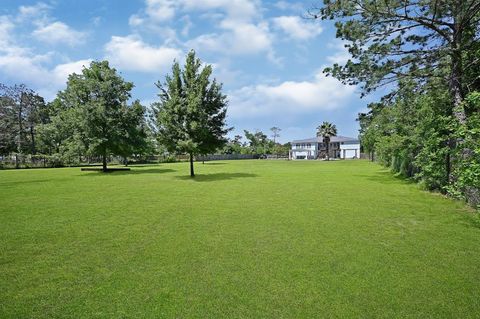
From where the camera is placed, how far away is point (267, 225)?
784cm

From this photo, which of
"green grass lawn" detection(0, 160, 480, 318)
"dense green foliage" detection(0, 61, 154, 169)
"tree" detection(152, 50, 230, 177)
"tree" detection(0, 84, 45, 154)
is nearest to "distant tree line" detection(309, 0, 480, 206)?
"green grass lawn" detection(0, 160, 480, 318)

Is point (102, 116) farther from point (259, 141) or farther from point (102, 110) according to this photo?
point (259, 141)

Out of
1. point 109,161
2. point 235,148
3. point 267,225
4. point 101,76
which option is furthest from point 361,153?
point 267,225

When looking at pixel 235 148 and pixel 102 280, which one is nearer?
pixel 102 280

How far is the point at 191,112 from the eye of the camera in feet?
66.5

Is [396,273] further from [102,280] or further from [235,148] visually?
[235,148]

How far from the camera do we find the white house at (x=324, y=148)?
271 ft

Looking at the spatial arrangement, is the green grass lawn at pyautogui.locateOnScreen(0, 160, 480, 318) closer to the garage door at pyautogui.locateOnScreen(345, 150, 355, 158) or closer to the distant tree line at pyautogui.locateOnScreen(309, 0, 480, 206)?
the distant tree line at pyautogui.locateOnScreen(309, 0, 480, 206)

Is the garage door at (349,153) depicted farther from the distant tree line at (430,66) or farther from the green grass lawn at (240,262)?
the green grass lawn at (240,262)

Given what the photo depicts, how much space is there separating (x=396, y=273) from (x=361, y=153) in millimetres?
86421

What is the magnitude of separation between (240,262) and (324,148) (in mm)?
85353

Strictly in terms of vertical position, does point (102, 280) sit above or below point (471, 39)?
below

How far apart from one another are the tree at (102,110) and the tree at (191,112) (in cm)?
777

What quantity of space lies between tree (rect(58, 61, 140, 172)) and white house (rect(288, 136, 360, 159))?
2548 inches
